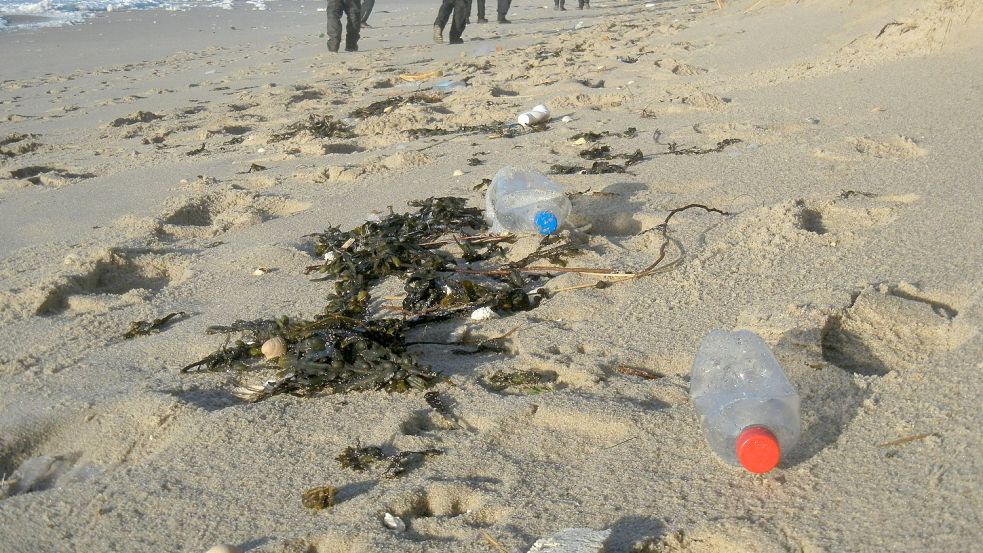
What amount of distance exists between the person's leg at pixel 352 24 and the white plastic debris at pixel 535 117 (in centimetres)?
719

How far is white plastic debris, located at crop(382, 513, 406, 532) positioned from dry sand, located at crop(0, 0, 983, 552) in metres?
0.02

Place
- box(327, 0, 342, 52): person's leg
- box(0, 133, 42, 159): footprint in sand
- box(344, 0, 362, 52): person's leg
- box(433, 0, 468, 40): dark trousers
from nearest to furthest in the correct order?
Result: box(0, 133, 42, 159): footprint in sand → box(327, 0, 342, 52): person's leg → box(344, 0, 362, 52): person's leg → box(433, 0, 468, 40): dark trousers

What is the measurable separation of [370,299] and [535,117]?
2694 millimetres

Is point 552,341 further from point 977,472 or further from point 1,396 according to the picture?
point 1,396

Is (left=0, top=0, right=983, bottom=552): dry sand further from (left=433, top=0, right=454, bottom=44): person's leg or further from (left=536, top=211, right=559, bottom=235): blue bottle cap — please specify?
(left=433, top=0, right=454, bottom=44): person's leg

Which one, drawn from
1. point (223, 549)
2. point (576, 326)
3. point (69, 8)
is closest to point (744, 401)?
point (576, 326)

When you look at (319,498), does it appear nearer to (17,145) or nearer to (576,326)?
(576,326)

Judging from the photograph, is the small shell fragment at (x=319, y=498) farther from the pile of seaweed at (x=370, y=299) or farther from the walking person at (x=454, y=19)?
the walking person at (x=454, y=19)

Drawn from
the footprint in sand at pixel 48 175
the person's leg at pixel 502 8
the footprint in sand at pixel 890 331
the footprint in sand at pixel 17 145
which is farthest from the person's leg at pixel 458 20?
the footprint in sand at pixel 890 331

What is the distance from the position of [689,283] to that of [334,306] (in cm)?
119

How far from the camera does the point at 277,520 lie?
165 cm

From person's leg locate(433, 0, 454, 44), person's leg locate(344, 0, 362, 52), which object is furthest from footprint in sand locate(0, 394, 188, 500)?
person's leg locate(433, 0, 454, 44)

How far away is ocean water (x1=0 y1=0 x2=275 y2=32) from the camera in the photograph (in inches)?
693

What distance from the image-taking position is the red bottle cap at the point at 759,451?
146 cm
